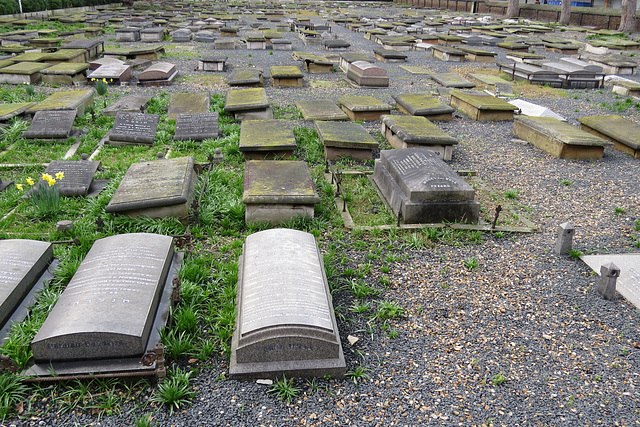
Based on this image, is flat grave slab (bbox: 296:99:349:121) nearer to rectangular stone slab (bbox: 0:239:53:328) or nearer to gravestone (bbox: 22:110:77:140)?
gravestone (bbox: 22:110:77:140)

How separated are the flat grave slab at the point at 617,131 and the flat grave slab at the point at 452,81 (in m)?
4.77

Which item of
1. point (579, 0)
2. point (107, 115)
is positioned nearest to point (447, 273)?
point (107, 115)

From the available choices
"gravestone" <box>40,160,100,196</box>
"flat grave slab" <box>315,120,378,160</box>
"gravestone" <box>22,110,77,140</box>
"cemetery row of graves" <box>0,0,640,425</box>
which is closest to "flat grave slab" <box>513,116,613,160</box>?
"cemetery row of graves" <box>0,0,640,425</box>

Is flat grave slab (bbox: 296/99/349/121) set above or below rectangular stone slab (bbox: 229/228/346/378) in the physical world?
above

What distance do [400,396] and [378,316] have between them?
3.32ft

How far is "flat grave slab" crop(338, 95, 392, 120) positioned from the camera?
10.5 metres

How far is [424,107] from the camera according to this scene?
10.6 metres

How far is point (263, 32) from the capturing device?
23578mm

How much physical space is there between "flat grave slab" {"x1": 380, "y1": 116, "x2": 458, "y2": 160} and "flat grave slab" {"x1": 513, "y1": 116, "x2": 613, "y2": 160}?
2.10 metres

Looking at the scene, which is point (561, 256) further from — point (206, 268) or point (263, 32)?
point (263, 32)

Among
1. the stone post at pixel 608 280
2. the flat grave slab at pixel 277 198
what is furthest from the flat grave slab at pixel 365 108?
the stone post at pixel 608 280

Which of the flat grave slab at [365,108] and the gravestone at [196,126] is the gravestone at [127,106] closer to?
the gravestone at [196,126]

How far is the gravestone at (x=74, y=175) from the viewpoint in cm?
682

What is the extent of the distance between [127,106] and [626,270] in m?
Answer: 9.88
